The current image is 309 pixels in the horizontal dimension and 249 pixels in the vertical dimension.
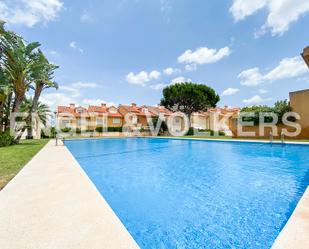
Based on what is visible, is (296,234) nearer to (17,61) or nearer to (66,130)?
(17,61)

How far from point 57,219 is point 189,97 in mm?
35765

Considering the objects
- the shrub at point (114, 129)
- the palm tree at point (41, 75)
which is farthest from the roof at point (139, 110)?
the palm tree at point (41, 75)

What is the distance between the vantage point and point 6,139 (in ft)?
57.3

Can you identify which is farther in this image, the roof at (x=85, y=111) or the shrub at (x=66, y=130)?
the roof at (x=85, y=111)

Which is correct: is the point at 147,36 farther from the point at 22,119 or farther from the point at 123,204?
the point at 123,204

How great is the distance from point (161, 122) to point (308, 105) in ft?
79.8

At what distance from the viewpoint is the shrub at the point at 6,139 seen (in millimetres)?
16984

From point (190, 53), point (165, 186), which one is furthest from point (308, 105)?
point (165, 186)

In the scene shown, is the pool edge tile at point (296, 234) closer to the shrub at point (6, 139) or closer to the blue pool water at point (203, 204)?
the blue pool water at point (203, 204)

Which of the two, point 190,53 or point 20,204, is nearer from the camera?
point 20,204

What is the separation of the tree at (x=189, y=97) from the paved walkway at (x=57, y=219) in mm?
33741

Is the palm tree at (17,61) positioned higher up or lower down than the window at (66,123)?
higher up

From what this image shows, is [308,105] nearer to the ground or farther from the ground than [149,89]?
nearer to the ground

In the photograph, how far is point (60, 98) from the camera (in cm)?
4066
